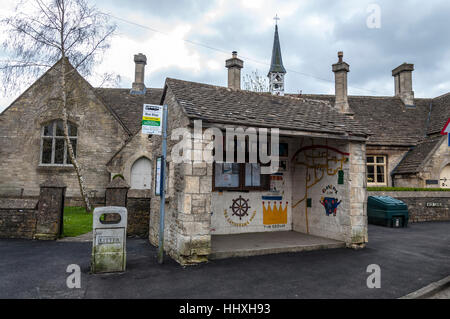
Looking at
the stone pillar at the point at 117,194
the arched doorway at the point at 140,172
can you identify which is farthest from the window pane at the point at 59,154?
the stone pillar at the point at 117,194

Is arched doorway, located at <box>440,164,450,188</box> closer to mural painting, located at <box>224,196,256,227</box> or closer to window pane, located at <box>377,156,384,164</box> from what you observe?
window pane, located at <box>377,156,384,164</box>

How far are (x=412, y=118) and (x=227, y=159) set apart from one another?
17.2m

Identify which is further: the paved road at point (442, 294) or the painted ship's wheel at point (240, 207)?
the painted ship's wheel at point (240, 207)

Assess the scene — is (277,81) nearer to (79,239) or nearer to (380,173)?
(380,173)

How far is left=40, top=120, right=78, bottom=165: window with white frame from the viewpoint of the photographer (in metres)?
15.6

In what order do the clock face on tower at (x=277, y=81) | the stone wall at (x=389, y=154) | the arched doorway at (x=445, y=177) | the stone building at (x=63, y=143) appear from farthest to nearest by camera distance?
the clock face on tower at (x=277, y=81), the stone wall at (x=389, y=154), the arched doorway at (x=445, y=177), the stone building at (x=63, y=143)

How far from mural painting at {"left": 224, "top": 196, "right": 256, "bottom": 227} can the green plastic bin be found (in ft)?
20.4

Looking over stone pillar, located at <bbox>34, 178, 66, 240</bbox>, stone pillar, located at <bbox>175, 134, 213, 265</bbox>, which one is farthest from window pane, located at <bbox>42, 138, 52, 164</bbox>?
stone pillar, located at <bbox>175, 134, 213, 265</bbox>

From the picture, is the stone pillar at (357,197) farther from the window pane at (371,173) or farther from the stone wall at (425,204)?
the window pane at (371,173)

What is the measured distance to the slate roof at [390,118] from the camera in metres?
17.7

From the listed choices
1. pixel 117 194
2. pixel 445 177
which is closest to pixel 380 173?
pixel 445 177

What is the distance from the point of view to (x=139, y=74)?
2091cm

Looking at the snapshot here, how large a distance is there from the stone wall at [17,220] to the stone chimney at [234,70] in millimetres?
10047
